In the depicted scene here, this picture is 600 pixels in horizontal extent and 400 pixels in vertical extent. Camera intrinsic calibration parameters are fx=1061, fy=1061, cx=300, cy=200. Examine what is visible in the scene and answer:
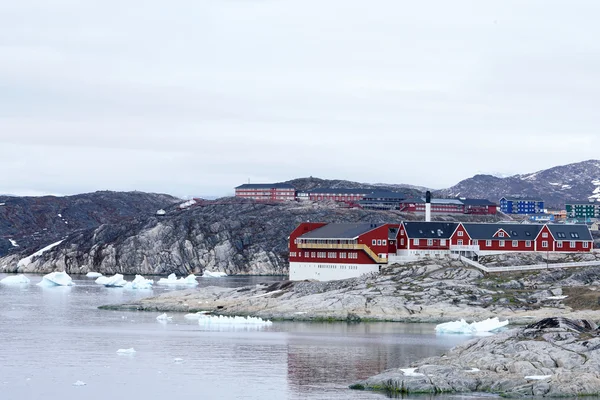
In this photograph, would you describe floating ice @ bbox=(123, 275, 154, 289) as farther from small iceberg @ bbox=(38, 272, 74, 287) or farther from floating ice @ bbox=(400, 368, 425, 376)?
floating ice @ bbox=(400, 368, 425, 376)

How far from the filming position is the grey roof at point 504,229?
118 meters

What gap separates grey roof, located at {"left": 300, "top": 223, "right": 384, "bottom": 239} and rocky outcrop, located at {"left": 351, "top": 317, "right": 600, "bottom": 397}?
52994 millimetres

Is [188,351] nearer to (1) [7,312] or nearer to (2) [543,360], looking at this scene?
(2) [543,360]

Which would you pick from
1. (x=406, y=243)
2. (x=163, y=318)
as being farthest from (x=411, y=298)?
(x=163, y=318)

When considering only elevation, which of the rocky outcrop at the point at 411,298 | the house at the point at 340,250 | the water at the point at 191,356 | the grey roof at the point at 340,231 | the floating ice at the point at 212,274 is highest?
the grey roof at the point at 340,231

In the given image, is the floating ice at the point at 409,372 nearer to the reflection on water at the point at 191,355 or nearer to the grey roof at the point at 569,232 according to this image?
the reflection on water at the point at 191,355

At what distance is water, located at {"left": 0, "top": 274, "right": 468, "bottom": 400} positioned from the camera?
59.0 meters

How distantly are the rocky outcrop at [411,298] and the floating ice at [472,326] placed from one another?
222 inches

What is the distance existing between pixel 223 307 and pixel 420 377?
50.4 meters

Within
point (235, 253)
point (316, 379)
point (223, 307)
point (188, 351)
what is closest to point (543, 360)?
point (316, 379)

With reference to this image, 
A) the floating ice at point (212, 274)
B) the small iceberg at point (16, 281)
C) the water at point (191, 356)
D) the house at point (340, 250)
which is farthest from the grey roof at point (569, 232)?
the small iceberg at point (16, 281)

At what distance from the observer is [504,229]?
119m

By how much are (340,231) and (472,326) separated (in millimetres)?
36102

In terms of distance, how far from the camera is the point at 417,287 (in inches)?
3999
